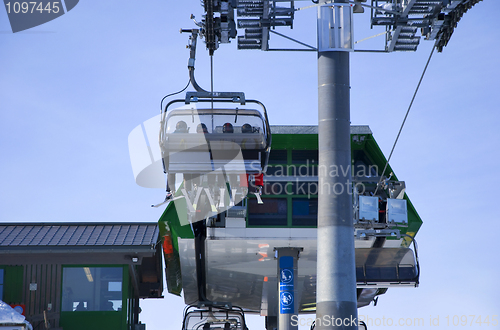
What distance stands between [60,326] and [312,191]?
25.4ft

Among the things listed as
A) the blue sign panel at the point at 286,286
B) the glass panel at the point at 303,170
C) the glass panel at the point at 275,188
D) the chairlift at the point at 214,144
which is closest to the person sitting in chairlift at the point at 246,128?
the chairlift at the point at 214,144

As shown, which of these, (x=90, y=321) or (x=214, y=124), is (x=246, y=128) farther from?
(x=90, y=321)

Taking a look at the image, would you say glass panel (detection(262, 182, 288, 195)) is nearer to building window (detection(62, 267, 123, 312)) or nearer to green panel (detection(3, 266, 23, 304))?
building window (detection(62, 267, 123, 312))

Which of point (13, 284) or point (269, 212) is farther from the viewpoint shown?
point (269, 212)

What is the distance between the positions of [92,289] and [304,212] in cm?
618

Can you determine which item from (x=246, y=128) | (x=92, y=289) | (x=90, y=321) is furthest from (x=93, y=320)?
(x=246, y=128)

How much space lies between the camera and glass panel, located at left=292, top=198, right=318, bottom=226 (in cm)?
1823

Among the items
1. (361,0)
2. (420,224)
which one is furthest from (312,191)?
(361,0)

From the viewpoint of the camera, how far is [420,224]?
1741 centimetres

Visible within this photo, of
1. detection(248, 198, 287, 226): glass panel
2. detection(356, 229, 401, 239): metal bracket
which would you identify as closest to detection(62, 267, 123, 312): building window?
detection(248, 198, 287, 226): glass panel

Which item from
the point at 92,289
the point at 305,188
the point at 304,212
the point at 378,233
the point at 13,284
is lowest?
the point at 92,289

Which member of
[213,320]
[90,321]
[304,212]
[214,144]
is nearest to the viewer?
[214,144]

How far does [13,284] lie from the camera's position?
55.7 feet

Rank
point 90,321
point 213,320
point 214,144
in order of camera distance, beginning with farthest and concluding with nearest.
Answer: point 213,320 → point 90,321 → point 214,144
